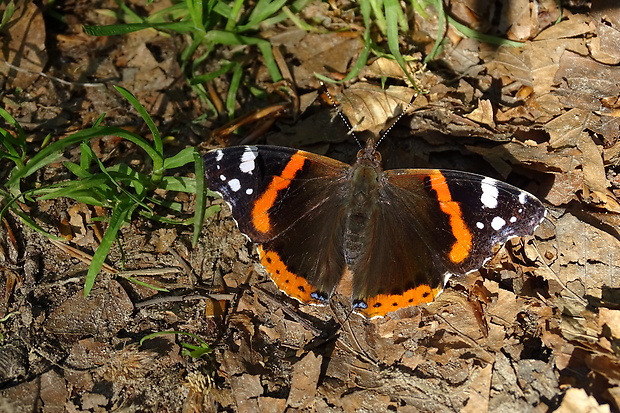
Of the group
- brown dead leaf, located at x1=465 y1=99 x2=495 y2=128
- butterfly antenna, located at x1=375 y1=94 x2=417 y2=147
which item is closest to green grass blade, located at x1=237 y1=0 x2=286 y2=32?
butterfly antenna, located at x1=375 y1=94 x2=417 y2=147

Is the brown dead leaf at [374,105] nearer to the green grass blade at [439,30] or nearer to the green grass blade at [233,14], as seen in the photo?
the green grass blade at [439,30]

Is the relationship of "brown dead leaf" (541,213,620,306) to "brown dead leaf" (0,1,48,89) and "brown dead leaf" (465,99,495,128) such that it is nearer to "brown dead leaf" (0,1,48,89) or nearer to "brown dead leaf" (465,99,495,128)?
"brown dead leaf" (465,99,495,128)

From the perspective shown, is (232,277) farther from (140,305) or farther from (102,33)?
(102,33)

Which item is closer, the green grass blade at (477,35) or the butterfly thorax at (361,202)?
the butterfly thorax at (361,202)

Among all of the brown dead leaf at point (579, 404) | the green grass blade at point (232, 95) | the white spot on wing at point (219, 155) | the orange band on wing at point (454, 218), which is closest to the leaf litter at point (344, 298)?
the brown dead leaf at point (579, 404)

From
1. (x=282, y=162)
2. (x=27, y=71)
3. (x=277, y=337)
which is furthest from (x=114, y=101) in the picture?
(x=277, y=337)

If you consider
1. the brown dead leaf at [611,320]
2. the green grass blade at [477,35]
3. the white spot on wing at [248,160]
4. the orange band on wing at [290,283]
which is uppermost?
the green grass blade at [477,35]
